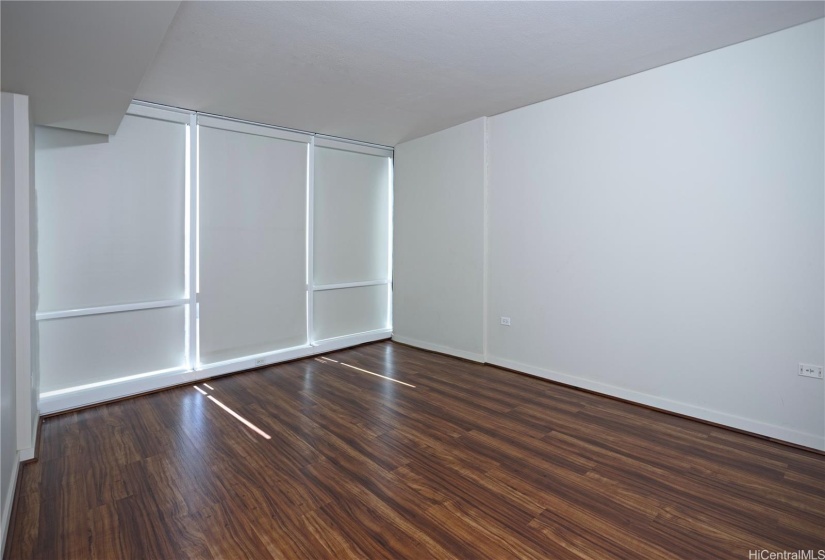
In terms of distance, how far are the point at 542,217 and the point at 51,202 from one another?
4.62 metres

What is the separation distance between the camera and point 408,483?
259 cm

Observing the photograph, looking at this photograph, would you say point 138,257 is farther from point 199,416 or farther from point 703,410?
point 703,410

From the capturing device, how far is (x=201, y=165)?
15.3 ft

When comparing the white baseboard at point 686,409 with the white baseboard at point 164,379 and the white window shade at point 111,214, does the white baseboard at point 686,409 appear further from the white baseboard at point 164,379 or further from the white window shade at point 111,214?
the white window shade at point 111,214

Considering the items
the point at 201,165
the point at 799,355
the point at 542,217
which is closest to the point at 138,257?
the point at 201,165

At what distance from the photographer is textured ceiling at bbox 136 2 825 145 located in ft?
9.07

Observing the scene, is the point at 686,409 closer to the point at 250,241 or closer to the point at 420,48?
the point at 420,48

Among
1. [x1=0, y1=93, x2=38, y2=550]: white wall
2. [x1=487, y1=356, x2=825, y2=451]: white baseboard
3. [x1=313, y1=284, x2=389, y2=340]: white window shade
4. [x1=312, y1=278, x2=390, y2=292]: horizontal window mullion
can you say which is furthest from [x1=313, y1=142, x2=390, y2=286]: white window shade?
[x1=0, y1=93, x2=38, y2=550]: white wall

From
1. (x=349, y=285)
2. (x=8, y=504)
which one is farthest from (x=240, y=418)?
(x=349, y=285)

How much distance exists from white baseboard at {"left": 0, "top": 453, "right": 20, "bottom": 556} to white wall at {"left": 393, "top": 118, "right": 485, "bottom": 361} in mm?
4162

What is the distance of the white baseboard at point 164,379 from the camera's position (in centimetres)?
377

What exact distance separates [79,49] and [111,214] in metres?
2.32

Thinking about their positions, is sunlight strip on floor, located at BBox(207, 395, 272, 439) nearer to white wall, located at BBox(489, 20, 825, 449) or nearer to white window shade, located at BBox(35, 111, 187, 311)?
white window shade, located at BBox(35, 111, 187, 311)

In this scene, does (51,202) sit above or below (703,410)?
above
